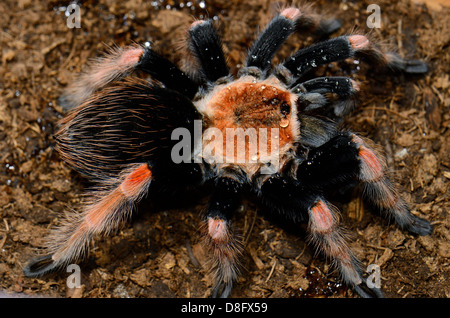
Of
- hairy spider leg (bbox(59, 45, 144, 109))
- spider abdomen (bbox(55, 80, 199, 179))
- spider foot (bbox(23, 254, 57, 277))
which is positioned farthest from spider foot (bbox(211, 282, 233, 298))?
hairy spider leg (bbox(59, 45, 144, 109))

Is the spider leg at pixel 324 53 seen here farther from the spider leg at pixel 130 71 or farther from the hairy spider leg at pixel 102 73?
the hairy spider leg at pixel 102 73

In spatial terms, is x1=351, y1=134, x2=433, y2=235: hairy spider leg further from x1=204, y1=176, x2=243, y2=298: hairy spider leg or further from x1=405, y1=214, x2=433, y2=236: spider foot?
x1=204, y1=176, x2=243, y2=298: hairy spider leg

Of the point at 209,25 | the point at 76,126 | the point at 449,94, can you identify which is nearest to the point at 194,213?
the point at 76,126

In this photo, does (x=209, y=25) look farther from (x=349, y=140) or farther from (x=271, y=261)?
(x=271, y=261)

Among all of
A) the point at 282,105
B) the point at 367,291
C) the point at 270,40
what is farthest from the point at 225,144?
the point at 367,291

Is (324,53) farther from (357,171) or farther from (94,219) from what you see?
(94,219)

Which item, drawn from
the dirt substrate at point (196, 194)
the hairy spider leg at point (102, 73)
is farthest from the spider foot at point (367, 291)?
the hairy spider leg at point (102, 73)

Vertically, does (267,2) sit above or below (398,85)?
above
